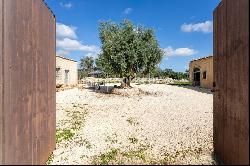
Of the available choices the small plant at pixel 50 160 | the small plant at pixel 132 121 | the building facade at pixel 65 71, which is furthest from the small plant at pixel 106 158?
the building facade at pixel 65 71

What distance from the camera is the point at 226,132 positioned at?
5.13m

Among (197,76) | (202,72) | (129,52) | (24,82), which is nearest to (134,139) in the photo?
(24,82)

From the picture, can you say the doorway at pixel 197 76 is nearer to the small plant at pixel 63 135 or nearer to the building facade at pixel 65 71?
the building facade at pixel 65 71

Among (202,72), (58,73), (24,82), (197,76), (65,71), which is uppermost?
(65,71)

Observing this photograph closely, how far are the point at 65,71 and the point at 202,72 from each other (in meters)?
16.1

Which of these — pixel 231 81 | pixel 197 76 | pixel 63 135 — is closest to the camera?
pixel 231 81

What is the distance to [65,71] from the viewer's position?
34562 mm

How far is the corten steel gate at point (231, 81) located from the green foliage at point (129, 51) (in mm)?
17717

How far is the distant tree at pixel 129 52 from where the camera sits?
23938 millimetres

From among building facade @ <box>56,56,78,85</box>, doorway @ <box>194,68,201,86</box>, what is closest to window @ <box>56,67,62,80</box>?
building facade @ <box>56,56,78,85</box>

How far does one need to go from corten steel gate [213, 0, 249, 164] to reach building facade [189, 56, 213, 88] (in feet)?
81.0

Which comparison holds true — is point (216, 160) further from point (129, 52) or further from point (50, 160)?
point (129, 52)

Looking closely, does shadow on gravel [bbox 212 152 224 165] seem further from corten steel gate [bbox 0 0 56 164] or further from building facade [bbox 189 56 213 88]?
building facade [bbox 189 56 213 88]

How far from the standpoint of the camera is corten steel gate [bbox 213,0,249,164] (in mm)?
3871
